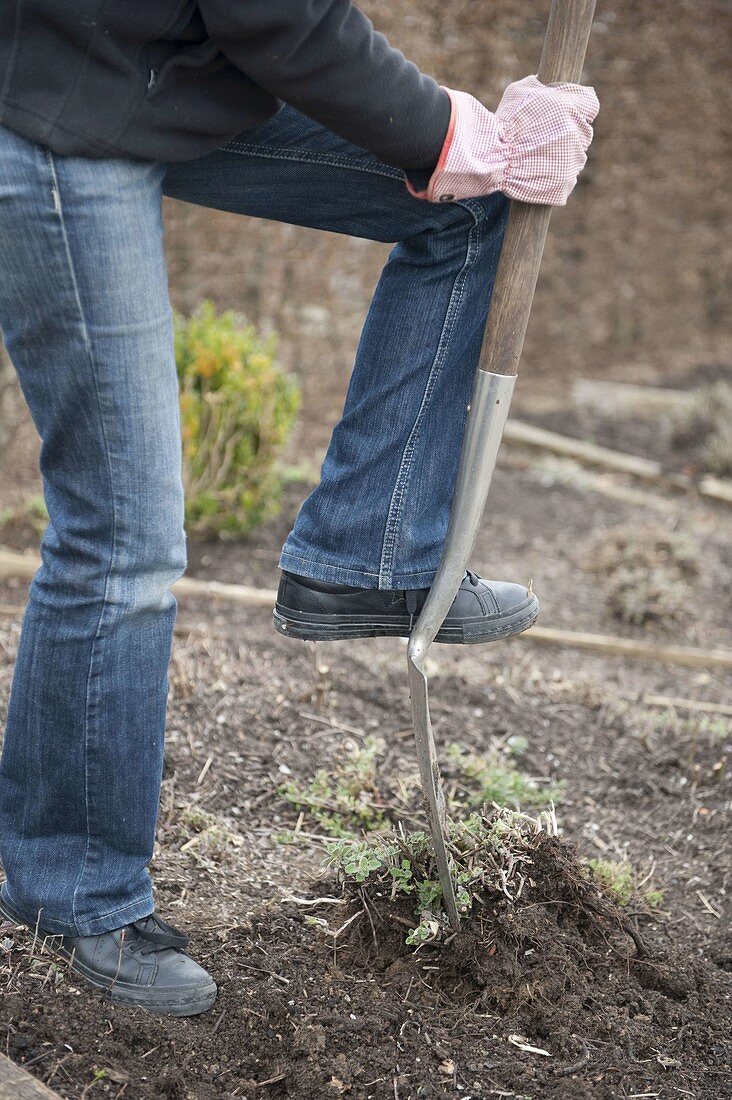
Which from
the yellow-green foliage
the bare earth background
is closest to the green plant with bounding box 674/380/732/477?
the bare earth background

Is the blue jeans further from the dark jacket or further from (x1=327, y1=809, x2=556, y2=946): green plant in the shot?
(x1=327, y1=809, x2=556, y2=946): green plant

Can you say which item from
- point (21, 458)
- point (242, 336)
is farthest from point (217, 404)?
point (21, 458)

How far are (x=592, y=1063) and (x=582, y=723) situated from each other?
5.22 ft

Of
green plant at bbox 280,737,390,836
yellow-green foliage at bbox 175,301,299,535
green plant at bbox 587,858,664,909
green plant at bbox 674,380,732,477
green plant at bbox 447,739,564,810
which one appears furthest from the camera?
green plant at bbox 674,380,732,477

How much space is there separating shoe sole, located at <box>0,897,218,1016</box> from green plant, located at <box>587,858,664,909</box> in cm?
86

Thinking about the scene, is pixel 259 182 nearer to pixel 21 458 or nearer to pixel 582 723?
pixel 582 723

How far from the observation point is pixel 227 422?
4523mm

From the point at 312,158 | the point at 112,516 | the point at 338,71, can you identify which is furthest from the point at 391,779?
the point at 338,71

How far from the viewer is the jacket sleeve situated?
143cm

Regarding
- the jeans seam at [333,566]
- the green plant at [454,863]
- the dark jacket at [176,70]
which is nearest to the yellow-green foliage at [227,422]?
the jeans seam at [333,566]

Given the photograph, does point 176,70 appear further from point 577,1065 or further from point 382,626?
point 577,1065

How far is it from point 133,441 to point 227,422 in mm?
2912

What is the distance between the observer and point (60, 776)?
178 cm

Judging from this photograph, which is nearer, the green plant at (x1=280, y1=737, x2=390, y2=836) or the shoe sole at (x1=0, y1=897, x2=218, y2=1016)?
the shoe sole at (x1=0, y1=897, x2=218, y2=1016)
